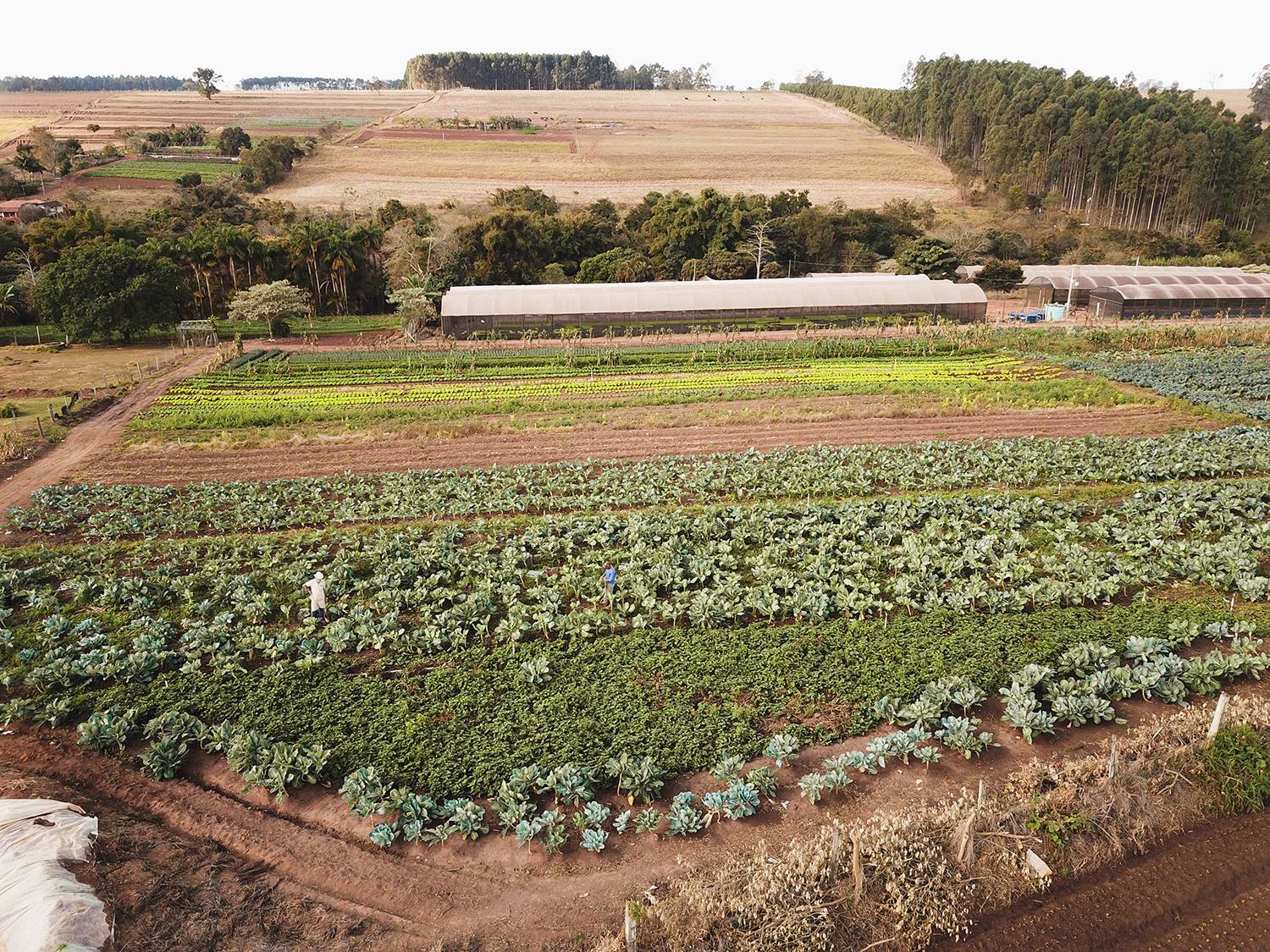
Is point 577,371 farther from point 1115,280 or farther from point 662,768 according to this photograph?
point 1115,280

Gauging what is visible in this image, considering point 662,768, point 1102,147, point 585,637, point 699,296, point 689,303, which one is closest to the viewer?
point 662,768

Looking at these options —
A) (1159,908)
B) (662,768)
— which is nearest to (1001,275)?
Result: (1159,908)

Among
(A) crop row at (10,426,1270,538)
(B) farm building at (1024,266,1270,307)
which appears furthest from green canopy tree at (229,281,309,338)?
(B) farm building at (1024,266,1270,307)

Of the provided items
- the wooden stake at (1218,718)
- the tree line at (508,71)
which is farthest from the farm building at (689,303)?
the tree line at (508,71)

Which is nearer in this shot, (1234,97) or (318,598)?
(318,598)

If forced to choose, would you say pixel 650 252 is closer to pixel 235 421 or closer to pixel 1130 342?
pixel 1130 342

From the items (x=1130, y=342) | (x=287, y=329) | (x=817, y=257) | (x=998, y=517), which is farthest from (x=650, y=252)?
(x=998, y=517)

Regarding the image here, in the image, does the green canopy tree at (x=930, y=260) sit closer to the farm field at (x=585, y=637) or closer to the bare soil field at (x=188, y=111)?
the farm field at (x=585, y=637)
